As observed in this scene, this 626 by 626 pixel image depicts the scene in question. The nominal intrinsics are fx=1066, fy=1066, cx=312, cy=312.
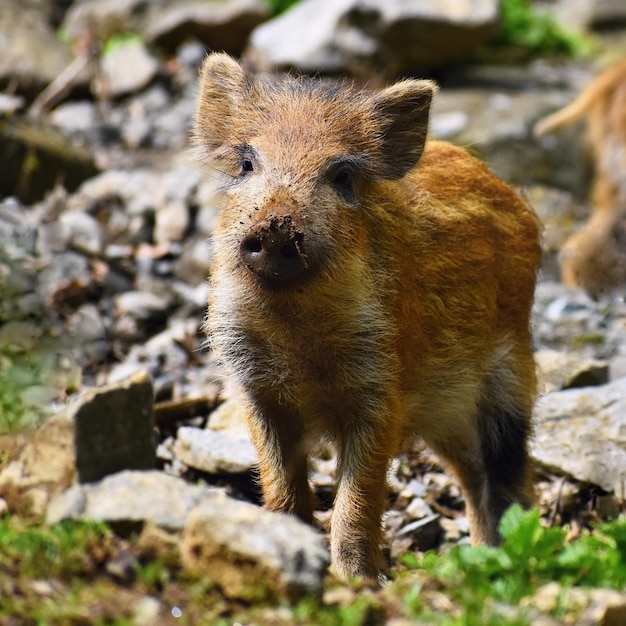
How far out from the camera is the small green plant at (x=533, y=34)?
17156 millimetres

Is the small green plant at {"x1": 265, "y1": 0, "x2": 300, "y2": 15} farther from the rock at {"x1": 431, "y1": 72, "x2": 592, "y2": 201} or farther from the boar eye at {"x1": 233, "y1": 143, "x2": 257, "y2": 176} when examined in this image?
the boar eye at {"x1": 233, "y1": 143, "x2": 257, "y2": 176}

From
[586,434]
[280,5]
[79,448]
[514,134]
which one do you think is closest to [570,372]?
[586,434]

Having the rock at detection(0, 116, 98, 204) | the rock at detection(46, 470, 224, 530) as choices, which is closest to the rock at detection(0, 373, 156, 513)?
the rock at detection(46, 470, 224, 530)

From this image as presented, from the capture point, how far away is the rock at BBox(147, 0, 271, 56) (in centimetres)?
1547

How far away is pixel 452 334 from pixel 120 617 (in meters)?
3.29

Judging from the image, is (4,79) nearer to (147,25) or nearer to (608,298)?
(147,25)

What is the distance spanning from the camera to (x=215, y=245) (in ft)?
20.1

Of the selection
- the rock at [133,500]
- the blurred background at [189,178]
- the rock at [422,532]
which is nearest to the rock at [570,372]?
the blurred background at [189,178]

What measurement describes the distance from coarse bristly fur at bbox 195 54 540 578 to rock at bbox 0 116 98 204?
18.4ft

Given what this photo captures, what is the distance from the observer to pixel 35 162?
1175 centimetres

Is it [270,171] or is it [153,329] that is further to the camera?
[153,329]

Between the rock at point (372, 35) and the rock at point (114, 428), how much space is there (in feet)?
31.9

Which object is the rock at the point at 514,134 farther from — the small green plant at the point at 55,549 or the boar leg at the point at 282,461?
the small green plant at the point at 55,549

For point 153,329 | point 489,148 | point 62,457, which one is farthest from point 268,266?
point 489,148
